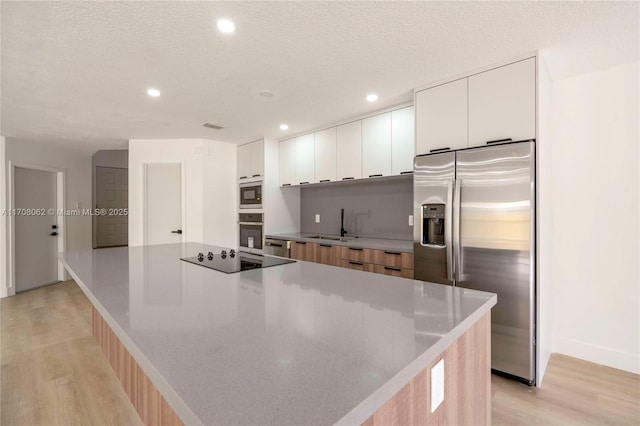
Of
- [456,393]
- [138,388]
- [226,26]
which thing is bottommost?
[138,388]

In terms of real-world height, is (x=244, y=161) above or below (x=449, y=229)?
above

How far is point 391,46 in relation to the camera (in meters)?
2.11

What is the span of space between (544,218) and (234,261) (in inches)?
91.0

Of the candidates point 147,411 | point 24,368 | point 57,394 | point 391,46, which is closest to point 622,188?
point 391,46

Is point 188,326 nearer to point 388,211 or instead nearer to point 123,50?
point 123,50

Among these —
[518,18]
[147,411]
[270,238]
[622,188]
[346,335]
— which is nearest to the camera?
[346,335]

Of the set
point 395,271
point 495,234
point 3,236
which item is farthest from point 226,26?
point 3,236

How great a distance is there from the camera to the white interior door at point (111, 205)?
22.5 feet

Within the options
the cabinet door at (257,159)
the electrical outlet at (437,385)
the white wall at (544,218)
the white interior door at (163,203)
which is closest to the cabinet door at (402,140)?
the white wall at (544,218)

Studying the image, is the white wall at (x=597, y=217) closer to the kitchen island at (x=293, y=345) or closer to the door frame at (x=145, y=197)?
the kitchen island at (x=293, y=345)

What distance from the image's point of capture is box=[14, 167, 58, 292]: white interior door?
16.1 feet

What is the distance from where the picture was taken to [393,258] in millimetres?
3027

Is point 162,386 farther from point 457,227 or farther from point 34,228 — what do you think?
point 34,228

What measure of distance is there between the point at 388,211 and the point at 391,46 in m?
2.07
